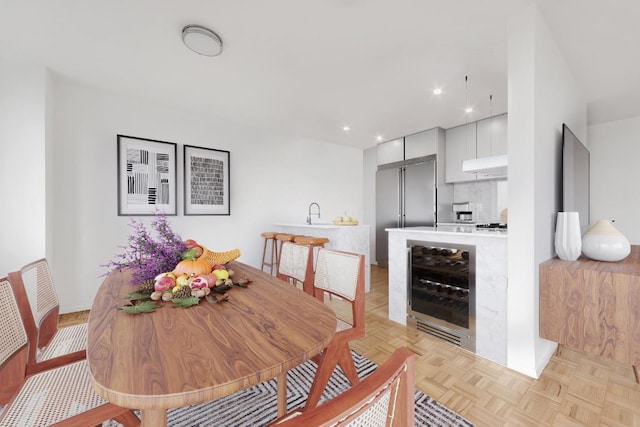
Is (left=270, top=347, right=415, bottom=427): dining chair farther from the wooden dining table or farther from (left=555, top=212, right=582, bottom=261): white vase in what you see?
(left=555, top=212, right=582, bottom=261): white vase

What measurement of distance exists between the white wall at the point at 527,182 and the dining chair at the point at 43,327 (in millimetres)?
2474

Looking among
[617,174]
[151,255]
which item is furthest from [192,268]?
[617,174]

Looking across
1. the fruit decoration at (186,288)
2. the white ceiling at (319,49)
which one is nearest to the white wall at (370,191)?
the white ceiling at (319,49)

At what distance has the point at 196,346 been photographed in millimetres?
761

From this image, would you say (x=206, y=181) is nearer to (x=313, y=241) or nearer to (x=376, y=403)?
(x=313, y=241)

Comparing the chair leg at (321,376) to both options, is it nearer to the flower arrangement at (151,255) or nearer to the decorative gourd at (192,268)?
the decorative gourd at (192,268)

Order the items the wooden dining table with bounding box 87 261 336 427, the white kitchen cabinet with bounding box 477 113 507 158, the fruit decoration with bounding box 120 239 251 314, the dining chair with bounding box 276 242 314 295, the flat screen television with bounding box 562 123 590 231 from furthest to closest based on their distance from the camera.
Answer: the white kitchen cabinet with bounding box 477 113 507 158
the flat screen television with bounding box 562 123 590 231
the dining chair with bounding box 276 242 314 295
the fruit decoration with bounding box 120 239 251 314
the wooden dining table with bounding box 87 261 336 427

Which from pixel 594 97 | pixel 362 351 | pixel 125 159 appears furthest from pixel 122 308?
pixel 594 97

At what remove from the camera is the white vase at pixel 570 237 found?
196 centimetres

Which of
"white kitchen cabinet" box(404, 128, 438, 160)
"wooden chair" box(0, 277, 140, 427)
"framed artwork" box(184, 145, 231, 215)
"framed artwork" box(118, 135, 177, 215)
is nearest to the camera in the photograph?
"wooden chair" box(0, 277, 140, 427)

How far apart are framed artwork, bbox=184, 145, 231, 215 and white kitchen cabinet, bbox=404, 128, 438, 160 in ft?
9.81

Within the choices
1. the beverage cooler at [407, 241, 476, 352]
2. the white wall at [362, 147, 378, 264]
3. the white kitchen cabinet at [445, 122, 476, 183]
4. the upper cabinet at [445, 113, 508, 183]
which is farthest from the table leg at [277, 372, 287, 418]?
the white wall at [362, 147, 378, 264]

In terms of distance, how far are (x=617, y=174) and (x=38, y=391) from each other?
603 centimetres

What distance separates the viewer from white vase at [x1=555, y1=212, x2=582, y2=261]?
196cm
